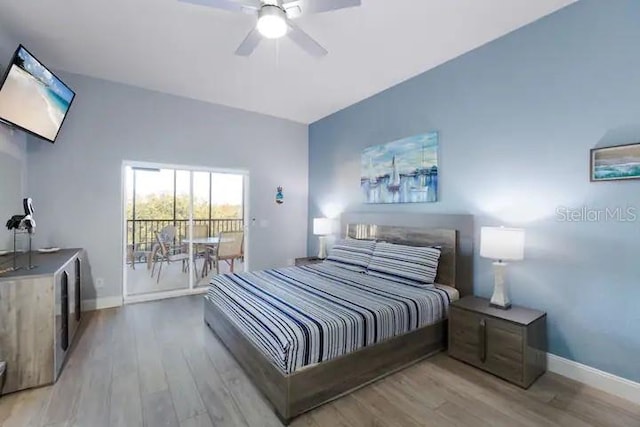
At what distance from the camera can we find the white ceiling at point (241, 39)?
2500mm

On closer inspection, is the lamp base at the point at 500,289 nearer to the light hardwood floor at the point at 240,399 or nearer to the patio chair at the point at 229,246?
the light hardwood floor at the point at 240,399

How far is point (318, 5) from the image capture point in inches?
80.1

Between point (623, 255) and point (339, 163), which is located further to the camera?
point (339, 163)

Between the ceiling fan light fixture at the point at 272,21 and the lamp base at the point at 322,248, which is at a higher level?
the ceiling fan light fixture at the point at 272,21

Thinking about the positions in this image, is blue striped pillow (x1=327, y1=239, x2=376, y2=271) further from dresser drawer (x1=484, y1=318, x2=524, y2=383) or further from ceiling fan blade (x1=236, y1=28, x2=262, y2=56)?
ceiling fan blade (x1=236, y1=28, x2=262, y2=56)

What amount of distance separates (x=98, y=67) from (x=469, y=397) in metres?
5.02

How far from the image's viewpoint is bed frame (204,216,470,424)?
1924 millimetres

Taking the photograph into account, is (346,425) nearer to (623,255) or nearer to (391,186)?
(623,255)

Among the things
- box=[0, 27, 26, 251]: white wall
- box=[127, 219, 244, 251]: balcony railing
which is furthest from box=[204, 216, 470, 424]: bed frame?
box=[127, 219, 244, 251]: balcony railing

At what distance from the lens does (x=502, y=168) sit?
9.41 ft

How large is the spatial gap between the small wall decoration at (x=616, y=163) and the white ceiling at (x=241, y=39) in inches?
49.6

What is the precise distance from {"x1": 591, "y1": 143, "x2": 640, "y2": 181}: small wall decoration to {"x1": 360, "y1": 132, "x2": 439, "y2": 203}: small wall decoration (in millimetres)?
1396

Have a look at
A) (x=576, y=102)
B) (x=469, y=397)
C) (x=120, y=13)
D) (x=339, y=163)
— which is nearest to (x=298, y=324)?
→ (x=469, y=397)
